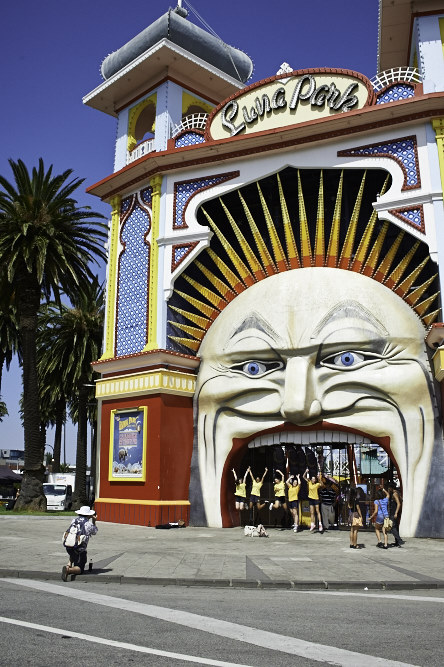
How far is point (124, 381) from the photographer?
74.4ft

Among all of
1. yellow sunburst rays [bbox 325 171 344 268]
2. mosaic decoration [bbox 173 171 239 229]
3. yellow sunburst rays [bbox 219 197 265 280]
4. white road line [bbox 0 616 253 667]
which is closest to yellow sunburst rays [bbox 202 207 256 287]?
yellow sunburst rays [bbox 219 197 265 280]

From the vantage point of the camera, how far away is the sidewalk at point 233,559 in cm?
1064

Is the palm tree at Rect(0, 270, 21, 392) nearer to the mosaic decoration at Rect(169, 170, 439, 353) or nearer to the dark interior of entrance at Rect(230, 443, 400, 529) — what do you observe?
the mosaic decoration at Rect(169, 170, 439, 353)

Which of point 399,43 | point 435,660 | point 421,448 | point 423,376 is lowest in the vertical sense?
point 435,660

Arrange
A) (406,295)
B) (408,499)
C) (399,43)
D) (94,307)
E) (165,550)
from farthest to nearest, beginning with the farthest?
(94,307)
(399,43)
(406,295)
(408,499)
(165,550)

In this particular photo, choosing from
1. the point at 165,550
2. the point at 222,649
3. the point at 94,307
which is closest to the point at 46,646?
the point at 222,649

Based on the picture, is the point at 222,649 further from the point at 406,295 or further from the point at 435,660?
the point at 406,295

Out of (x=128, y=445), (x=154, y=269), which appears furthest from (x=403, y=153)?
(x=128, y=445)

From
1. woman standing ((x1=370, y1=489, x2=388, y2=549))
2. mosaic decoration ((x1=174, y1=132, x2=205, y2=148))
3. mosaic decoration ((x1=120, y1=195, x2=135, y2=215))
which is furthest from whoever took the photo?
mosaic decoration ((x1=120, y1=195, x2=135, y2=215))

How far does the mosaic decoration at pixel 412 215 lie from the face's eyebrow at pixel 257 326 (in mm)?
5133

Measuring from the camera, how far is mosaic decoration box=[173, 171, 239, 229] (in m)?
22.8

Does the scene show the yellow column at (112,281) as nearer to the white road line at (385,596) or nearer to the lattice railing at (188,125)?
the lattice railing at (188,125)

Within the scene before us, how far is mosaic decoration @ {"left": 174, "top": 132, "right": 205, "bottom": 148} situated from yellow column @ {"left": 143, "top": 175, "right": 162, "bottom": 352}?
4.91 ft

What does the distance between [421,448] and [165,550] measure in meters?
8.01
